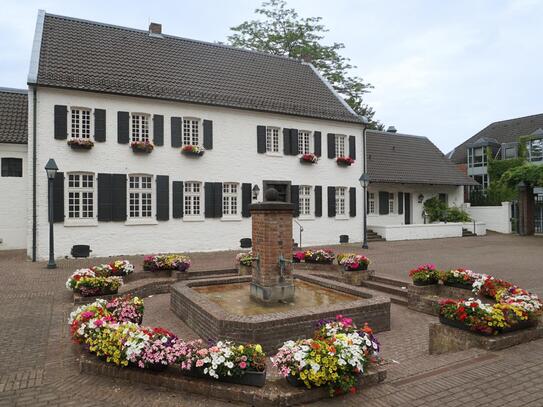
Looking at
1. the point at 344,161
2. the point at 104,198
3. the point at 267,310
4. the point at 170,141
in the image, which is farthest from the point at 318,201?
the point at 267,310

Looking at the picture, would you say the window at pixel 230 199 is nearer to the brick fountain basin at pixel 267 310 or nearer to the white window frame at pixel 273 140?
the white window frame at pixel 273 140

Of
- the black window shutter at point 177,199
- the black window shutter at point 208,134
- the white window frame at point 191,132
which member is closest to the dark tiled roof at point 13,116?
the white window frame at point 191,132

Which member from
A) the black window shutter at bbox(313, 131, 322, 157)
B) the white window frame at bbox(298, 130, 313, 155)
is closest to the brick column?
the white window frame at bbox(298, 130, 313, 155)

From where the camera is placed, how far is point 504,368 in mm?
4766

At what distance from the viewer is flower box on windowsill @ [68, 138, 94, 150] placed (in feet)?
51.0

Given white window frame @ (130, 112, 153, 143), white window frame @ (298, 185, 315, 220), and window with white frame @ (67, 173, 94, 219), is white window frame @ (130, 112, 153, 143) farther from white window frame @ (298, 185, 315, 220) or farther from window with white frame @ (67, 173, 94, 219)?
white window frame @ (298, 185, 315, 220)

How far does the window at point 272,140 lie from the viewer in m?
20.0

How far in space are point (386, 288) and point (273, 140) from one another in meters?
11.7

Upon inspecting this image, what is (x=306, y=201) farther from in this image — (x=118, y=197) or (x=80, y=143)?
(x=80, y=143)

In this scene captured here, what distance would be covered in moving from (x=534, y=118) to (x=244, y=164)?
34.9 m

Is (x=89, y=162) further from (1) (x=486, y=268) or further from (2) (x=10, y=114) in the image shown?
(1) (x=486, y=268)

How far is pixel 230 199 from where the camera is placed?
62.3ft

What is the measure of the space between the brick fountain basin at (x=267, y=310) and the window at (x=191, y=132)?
1022 centimetres

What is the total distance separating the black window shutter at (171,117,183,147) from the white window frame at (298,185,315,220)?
6.54 meters
